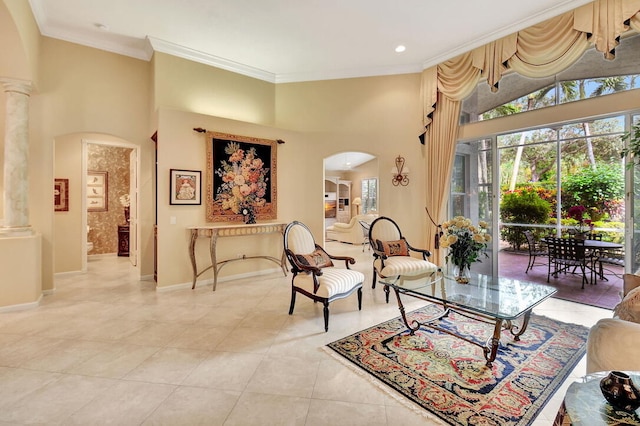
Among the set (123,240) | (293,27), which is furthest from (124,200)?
(293,27)

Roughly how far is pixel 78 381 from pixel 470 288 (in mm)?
3539

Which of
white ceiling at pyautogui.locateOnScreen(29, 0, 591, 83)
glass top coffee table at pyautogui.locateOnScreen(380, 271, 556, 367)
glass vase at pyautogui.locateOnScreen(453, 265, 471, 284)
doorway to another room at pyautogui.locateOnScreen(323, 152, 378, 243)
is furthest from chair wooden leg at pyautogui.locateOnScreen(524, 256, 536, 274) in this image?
doorway to another room at pyautogui.locateOnScreen(323, 152, 378, 243)

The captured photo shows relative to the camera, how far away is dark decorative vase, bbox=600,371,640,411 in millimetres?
1102

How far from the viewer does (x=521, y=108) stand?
4.49 m

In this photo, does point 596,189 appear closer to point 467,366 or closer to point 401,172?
point 401,172

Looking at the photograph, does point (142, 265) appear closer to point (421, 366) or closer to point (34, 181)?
point (34, 181)

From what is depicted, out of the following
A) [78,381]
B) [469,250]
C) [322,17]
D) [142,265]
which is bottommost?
[78,381]

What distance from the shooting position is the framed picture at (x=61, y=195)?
222 inches

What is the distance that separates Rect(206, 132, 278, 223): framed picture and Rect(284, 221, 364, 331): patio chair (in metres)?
1.63

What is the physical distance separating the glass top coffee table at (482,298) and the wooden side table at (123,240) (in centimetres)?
692

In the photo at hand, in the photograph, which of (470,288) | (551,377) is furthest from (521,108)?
(551,377)

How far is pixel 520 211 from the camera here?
4.87 metres

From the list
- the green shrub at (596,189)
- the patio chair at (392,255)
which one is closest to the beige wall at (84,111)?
the patio chair at (392,255)

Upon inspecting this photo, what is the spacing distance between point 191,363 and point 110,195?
21.6 ft
